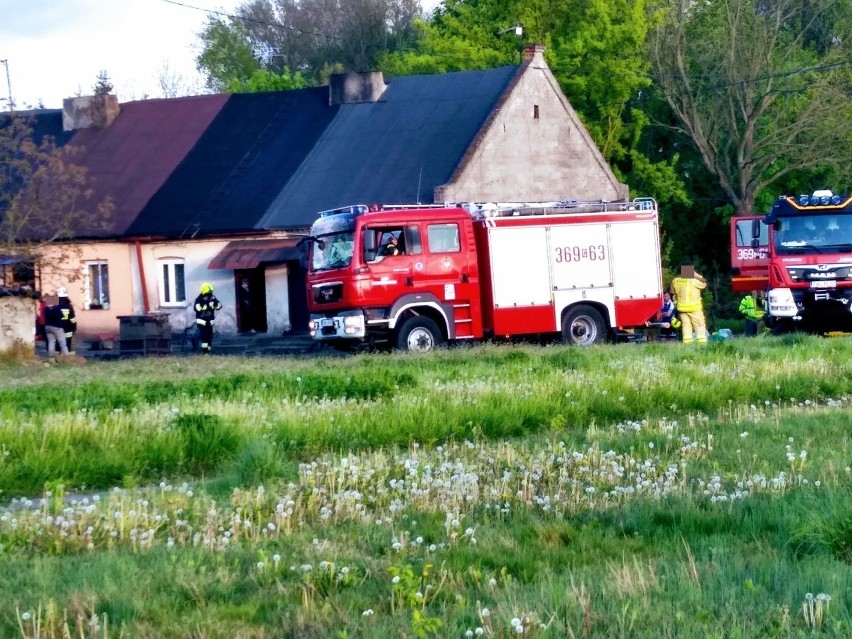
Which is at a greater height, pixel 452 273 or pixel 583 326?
pixel 452 273

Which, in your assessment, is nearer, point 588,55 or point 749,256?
point 749,256

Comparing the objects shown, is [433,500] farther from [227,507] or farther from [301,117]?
[301,117]

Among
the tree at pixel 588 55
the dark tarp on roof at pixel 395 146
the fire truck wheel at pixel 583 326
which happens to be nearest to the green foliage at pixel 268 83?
the tree at pixel 588 55

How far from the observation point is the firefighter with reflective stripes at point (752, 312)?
3073 centimetres

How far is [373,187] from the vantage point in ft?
124

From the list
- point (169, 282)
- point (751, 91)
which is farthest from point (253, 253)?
point (751, 91)

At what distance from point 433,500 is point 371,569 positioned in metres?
1.86

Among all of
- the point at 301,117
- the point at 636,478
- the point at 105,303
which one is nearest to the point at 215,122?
the point at 301,117

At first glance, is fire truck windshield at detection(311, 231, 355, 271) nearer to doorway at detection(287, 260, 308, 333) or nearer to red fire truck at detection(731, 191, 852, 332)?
red fire truck at detection(731, 191, 852, 332)

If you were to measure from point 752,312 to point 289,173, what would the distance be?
15744 millimetres

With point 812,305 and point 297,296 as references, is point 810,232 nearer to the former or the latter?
point 812,305

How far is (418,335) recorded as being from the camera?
2648 centimetres

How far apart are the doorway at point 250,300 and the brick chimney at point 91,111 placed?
398 inches

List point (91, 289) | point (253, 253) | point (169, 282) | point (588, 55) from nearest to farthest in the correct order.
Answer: point (253, 253)
point (169, 282)
point (91, 289)
point (588, 55)
